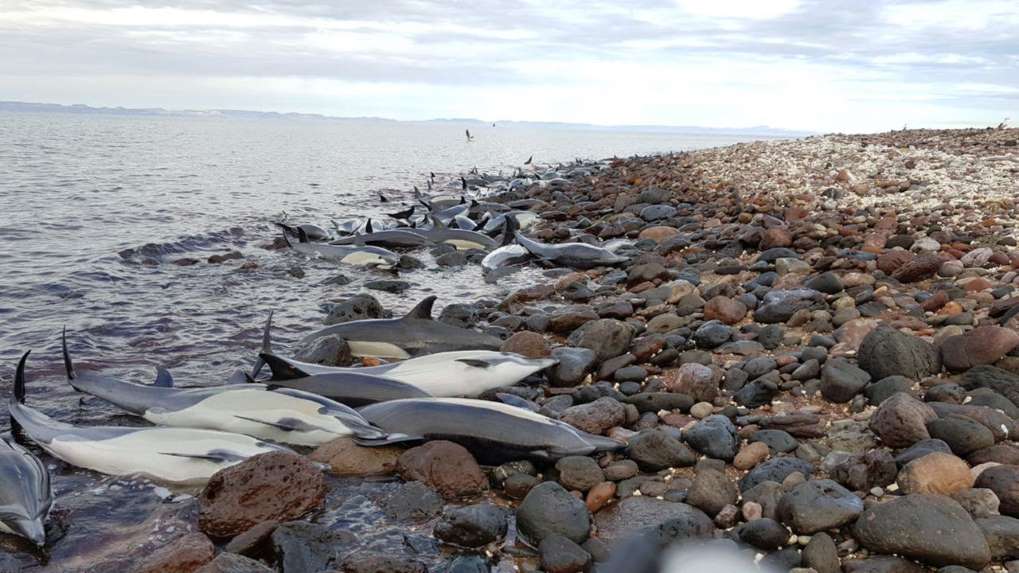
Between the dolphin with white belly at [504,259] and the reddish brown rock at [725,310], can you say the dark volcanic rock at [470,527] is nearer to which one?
the reddish brown rock at [725,310]

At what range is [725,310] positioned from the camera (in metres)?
8.05

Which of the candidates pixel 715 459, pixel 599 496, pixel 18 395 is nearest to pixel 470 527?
pixel 599 496

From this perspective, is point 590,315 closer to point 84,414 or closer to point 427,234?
point 84,414

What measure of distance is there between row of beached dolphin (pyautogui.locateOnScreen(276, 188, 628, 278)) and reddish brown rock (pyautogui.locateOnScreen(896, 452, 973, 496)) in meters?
8.95

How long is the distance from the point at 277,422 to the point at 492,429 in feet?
6.10

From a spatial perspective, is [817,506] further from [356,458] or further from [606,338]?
[606,338]

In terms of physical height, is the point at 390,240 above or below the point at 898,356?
below

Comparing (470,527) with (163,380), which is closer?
(470,527)

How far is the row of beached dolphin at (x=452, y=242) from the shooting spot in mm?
13797

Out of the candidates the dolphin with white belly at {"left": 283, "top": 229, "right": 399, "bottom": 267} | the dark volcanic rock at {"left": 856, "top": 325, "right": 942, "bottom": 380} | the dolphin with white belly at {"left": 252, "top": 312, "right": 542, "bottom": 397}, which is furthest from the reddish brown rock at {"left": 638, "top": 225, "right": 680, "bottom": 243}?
the dark volcanic rock at {"left": 856, "top": 325, "right": 942, "bottom": 380}

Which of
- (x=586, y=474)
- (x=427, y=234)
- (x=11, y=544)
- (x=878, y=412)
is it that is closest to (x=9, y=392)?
(x=11, y=544)

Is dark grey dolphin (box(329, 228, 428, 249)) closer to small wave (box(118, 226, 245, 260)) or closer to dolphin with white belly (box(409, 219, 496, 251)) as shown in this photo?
dolphin with white belly (box(409, 219, 496, 251))

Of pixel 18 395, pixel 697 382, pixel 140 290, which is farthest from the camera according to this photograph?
pixel 140 290

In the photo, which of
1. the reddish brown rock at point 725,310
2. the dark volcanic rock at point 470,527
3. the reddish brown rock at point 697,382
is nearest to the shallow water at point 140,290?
the dark volcanic rock at point 470,527
